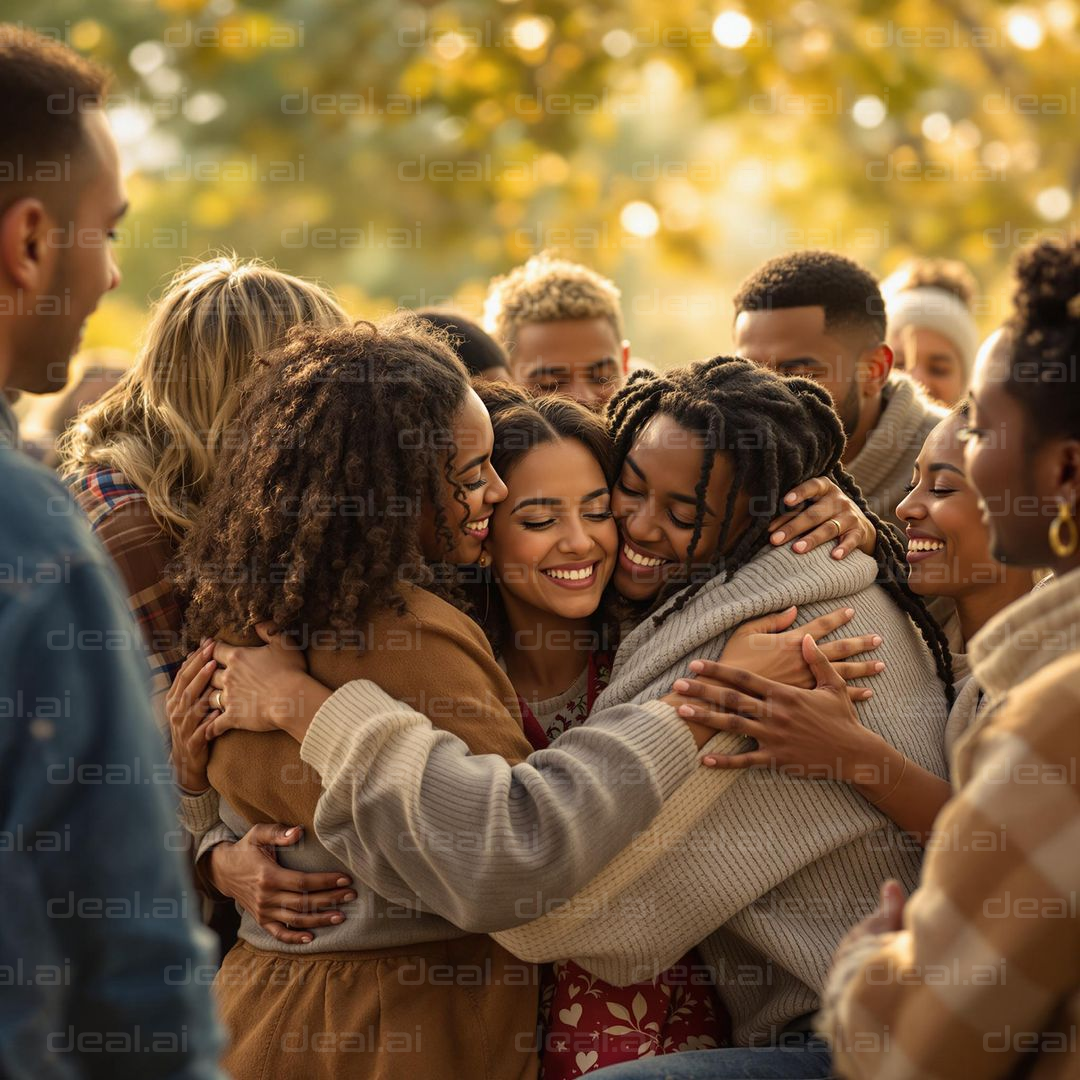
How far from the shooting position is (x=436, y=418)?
275 cm

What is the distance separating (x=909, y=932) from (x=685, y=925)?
31.5 inches

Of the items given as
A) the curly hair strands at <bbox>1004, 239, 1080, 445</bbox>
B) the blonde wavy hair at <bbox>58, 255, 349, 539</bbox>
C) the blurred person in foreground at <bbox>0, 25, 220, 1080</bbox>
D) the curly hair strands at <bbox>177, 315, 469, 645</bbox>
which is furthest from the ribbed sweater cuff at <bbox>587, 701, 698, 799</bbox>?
the blonde wavy hair at <bbox>58, 255, 349, 539</bbox>

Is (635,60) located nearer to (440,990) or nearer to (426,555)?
(426,555)

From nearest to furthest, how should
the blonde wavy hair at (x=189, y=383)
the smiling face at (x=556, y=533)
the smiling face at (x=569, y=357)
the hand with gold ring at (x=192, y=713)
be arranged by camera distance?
the hand with gold ring at (x=192, y=713) < the smiling face at (x=556, y=533) < the blonde wavy hair at (x=189, y=383) < the smiling face at (x=569, y=357)

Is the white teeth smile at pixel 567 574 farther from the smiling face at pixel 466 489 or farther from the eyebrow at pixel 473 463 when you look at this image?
the eyebrow at pixel 473 463

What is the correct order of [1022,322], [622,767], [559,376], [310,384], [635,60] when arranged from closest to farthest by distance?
1. [1022,322]
2. [622,767]
3. [310,384]
4. [559,376]
5. [635,60]

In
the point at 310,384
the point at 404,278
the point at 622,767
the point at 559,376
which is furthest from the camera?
the point at 404,278

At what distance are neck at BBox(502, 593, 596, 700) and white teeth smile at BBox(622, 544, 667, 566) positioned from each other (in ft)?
0.66

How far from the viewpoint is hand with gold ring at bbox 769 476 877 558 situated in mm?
2863

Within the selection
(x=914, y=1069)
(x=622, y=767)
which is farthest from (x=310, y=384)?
(x=914, y=1069)

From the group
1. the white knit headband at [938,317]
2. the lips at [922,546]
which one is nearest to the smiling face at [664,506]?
the lips at [922,546]

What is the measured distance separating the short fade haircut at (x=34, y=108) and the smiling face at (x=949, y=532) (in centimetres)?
188

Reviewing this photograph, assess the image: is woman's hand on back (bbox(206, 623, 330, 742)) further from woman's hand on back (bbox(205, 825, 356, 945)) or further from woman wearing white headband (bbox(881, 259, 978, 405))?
woman wearing white headband (bbox(881, 259, 978, 405))

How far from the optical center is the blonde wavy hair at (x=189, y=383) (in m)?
3.15
